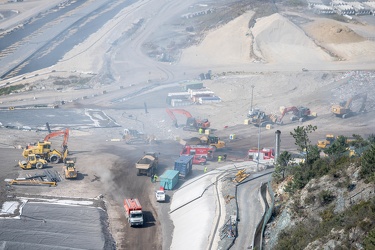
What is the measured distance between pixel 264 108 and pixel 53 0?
82.5 meters

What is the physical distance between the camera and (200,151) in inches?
1992

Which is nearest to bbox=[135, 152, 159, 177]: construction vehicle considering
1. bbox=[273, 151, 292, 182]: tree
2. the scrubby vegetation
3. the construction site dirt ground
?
the construction site dirt ground

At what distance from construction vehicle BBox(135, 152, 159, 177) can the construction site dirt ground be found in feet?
1.82

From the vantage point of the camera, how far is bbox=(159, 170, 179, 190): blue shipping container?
44.3 meters

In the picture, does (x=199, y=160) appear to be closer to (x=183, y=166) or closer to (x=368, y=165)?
(x=183, y=166)

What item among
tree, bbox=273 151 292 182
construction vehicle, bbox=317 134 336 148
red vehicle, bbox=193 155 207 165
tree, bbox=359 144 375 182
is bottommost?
red vehicle, bbox=193 155 207 165

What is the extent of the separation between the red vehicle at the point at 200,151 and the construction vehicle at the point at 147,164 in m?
3.49

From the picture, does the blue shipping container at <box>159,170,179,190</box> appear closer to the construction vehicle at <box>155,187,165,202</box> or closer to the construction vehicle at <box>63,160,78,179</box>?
the construction vehicle at <box>155,187,165,202</box>

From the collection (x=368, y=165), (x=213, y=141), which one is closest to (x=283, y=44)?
(x=213, y=141)

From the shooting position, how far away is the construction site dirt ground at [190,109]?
144 feet

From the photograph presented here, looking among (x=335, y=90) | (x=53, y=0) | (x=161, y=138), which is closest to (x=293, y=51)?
(x=335, y=90)

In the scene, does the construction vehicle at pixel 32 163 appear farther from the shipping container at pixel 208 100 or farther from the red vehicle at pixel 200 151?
the shipping container at pixel 208 100

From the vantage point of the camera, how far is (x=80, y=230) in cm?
3709

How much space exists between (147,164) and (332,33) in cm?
5185
